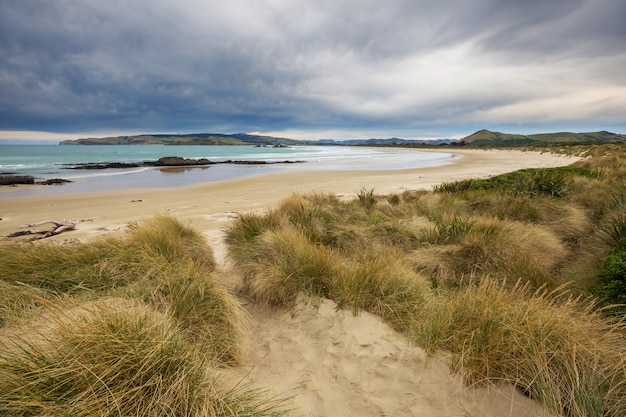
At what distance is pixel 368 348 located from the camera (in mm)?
3354

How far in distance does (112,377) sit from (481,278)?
12.4 ft

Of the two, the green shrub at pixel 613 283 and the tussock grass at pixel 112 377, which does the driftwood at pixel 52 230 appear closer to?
the tussock grass at pixel 112 377

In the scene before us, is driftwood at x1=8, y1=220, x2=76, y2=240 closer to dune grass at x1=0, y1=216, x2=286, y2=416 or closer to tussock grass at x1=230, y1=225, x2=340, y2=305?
dune grass at x1=0, y1=216, x2=286, y2=416

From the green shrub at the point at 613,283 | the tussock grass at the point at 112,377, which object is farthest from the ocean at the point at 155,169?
the green shrub at the point at 613,283

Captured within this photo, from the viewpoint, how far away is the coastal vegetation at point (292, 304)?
2162 mm

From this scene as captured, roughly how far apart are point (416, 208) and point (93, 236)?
9.21m

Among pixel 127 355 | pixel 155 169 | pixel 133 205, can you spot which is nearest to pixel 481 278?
pixel 127 355

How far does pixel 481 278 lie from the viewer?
3.64 m

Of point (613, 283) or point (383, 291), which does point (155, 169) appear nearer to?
point (383, 291)

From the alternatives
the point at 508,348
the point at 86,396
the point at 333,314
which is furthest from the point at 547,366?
the point at 86,396

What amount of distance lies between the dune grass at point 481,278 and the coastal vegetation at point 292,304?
1.0 inches

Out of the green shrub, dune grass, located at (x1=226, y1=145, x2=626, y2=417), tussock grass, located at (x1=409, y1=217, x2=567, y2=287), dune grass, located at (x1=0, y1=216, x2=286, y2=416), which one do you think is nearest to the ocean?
dune grass, located at (x1=226, y1=145, x2=626, y2=417)

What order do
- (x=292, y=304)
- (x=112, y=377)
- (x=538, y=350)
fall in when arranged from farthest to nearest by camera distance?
(x=292, y=304)
(x=538, y=350)
(x=112, y=377)

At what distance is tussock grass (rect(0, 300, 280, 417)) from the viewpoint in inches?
77.2
